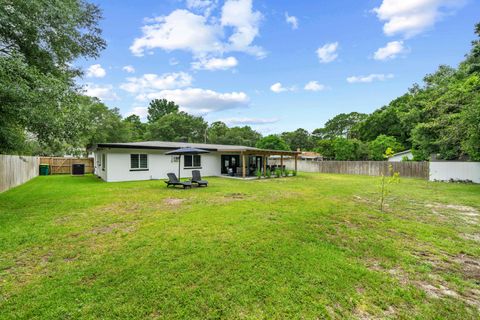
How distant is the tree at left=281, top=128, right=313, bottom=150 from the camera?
56.0 metres

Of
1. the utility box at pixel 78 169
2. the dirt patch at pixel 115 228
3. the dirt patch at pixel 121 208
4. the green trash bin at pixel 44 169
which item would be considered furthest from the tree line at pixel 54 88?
the green trash bin at pixel 44 169

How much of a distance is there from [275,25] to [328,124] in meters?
51.0

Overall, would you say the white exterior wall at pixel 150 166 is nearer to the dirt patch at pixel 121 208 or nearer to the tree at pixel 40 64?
the tree at pixel 40 64

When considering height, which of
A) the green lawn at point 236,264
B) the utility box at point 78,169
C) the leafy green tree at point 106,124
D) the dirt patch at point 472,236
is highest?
the leafy green tree at point 106,124

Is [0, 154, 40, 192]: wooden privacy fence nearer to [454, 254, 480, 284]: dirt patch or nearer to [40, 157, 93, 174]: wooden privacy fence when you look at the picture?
[40, 157, 93, 174]: wooden privacy fence

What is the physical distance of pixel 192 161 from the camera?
17.1 m

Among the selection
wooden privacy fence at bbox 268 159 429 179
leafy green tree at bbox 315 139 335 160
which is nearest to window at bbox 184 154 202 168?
wooden privacy fence at bbox 268 159 429 179

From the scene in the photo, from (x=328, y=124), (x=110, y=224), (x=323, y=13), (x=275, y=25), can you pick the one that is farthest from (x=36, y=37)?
(x=328, y=124)

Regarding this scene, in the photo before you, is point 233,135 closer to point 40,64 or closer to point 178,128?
point 178,128

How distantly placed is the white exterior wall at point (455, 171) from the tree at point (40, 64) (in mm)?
21321

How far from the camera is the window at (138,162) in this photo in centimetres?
1448

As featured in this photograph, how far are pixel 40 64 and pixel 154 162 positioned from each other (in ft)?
28.5

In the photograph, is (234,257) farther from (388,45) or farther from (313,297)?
(388,45)

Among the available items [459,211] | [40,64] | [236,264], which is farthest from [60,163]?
[459,211]
